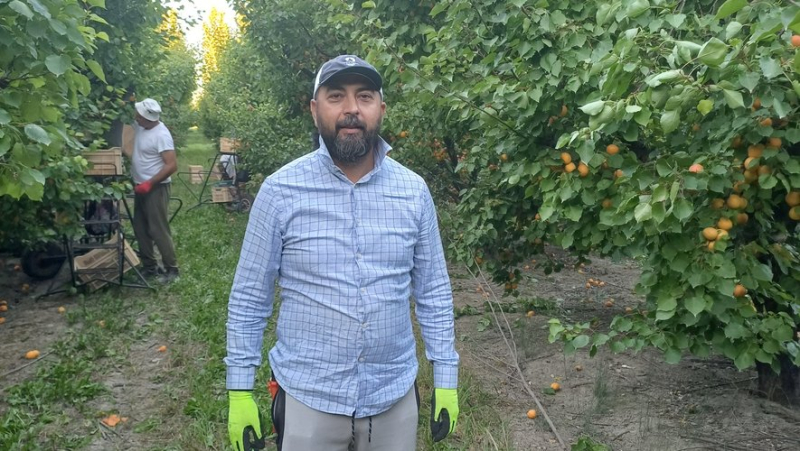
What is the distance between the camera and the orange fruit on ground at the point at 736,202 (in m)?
3.12

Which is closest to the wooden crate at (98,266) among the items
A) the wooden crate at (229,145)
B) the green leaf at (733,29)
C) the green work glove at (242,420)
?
the green work glove at (242,420)

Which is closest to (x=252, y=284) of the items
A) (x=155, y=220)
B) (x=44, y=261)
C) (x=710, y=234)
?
(x=710, y=234)

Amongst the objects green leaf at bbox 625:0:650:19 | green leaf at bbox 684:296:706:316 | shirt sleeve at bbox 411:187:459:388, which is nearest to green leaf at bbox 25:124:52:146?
shirt sleeve at bbox 411:187:459:388

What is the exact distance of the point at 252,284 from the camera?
235 centimetres

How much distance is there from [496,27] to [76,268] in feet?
16.8

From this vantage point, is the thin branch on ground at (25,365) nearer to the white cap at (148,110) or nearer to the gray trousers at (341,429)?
the white cap at (148,110)

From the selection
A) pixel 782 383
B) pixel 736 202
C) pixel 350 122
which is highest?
pixel 350 122

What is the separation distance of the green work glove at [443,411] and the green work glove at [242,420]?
64 cm

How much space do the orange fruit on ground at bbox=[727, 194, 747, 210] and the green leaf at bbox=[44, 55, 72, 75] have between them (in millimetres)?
3107

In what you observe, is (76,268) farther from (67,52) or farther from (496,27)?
(496,27)

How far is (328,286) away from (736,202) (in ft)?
6.40

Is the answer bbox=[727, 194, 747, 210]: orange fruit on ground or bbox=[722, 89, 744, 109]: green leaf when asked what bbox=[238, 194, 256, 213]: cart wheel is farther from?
bbox=[722, 89, 744, 109]: green leaf

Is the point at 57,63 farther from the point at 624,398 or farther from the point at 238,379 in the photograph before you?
the point at 624,398

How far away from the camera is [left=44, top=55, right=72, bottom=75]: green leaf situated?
3.20 m
